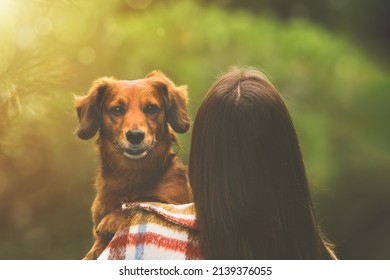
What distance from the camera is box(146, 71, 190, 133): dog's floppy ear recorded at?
293 cm

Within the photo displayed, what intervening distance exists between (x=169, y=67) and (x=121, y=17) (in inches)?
16.2

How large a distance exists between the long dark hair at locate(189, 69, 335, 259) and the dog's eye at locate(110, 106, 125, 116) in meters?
0.75

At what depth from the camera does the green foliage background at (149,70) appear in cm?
345

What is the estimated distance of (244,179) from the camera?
7.22ft

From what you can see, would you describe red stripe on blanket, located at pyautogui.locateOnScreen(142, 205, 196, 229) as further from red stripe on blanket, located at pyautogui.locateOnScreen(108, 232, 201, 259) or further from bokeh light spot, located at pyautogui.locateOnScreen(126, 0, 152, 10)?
bokeh light spot, located at pyautogui.locateOnScreen(126, 0, 152, 10)

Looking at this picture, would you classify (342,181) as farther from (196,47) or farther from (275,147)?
(275,147)

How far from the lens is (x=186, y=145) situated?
10.1ft

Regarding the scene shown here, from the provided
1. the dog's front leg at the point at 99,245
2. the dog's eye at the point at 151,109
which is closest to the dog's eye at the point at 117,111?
the dog's eye at the point at 151,109

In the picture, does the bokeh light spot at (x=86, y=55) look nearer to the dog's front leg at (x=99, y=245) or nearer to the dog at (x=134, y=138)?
the dog at (x=134, y=138)

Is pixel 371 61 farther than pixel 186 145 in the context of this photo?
Yes

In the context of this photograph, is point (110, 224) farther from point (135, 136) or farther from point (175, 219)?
point (175, 219)

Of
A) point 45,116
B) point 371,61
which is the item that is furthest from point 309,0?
point 45,116

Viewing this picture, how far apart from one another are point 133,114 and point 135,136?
93 mm

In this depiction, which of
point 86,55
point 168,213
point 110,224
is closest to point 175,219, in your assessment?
point 168,213
